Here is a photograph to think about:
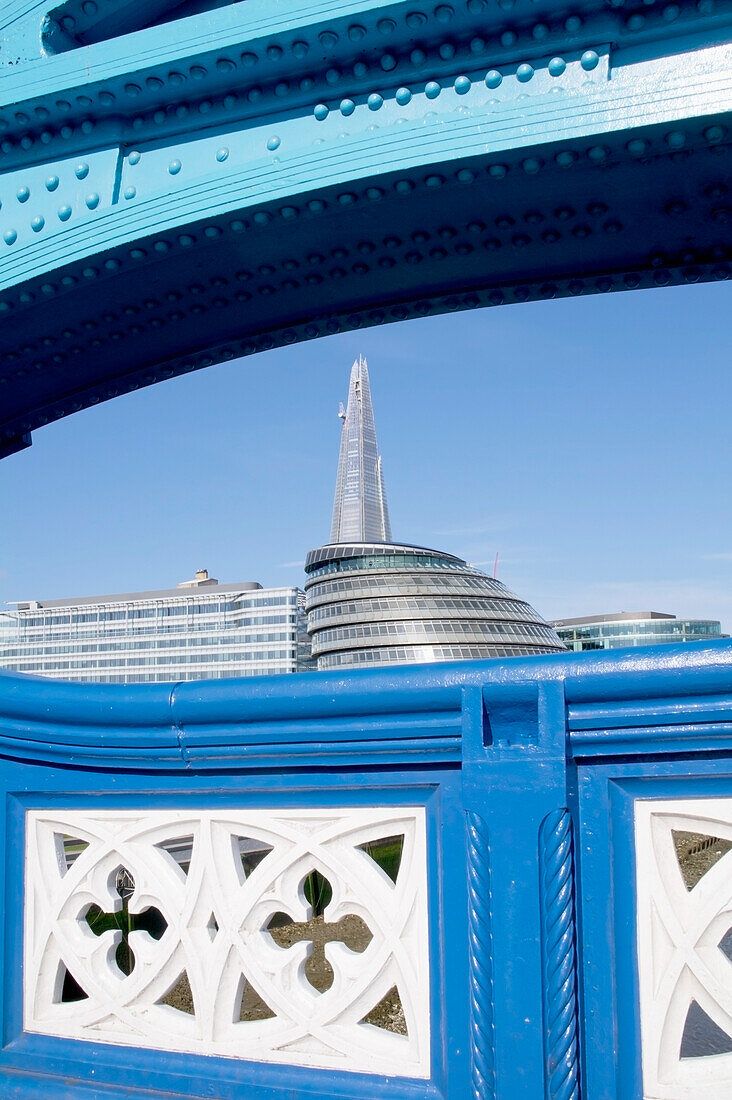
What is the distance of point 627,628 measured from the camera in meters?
78.8

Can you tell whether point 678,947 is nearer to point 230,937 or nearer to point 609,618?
point 230,937

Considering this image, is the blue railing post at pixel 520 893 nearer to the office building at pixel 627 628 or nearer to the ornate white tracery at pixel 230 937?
the ornate white tracery at pixel 230 937

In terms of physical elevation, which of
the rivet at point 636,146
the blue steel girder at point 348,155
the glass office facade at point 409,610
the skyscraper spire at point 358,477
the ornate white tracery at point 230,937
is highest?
the skyscraper spire at point 358,477

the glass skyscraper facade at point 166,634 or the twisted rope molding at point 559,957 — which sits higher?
the glass skyscraper facade at point 166,634

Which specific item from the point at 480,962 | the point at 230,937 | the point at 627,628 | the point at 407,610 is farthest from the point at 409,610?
the point at 480,962

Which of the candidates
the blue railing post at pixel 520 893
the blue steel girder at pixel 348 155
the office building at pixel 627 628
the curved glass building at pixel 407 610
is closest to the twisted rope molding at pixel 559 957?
the blue railing post at pixel 520 893

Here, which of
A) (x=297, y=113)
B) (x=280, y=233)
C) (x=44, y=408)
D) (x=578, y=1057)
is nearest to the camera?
(x=578, y=1057)

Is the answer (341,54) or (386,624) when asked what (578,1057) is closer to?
(341,54)

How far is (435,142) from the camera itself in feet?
7.01

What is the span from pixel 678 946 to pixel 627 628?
80.9 m

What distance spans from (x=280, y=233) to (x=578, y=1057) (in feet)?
7.34

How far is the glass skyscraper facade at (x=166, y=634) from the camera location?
76.6 meters

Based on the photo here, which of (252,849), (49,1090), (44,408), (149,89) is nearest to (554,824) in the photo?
(49,1090)

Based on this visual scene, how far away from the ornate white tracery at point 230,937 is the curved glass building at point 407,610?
45.4m
